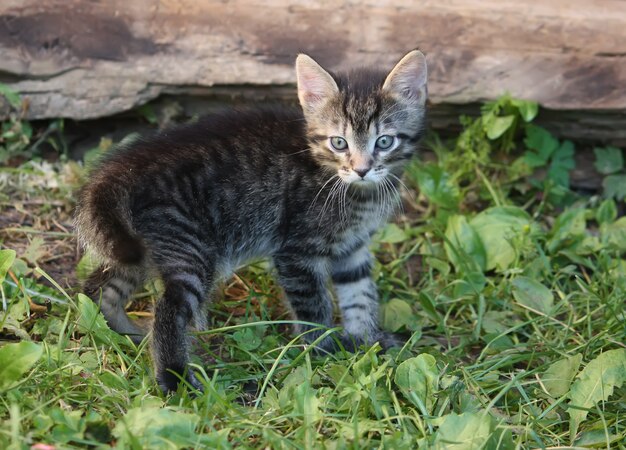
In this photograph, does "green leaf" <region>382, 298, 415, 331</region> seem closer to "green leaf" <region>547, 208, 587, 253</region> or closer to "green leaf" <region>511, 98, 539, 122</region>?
"green leaf" <region>547, 208, 587, 253</region>

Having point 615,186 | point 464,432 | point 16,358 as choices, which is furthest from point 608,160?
point 16,358

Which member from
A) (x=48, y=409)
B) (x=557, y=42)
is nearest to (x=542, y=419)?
(x=48, y=409)

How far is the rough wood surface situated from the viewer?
4969 mm

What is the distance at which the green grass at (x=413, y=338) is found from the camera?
119 inches

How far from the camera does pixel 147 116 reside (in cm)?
527

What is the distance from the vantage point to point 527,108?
16.5ft

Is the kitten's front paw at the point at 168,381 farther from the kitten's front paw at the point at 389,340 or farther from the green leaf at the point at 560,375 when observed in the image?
the green leaf at the point at 560,375

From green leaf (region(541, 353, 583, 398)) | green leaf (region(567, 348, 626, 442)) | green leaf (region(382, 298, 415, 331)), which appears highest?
green leaf (region(567, 348, 626, 442))

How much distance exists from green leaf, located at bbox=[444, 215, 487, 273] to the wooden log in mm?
932

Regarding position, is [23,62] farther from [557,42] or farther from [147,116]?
[557,42]

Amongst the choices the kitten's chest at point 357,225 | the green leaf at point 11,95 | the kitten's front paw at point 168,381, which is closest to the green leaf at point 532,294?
the kitten's chest at point 357,225

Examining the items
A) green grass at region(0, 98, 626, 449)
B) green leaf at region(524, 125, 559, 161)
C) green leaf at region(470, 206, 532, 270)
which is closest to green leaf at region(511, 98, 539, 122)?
green grass at region(0, 98, 626, 449)

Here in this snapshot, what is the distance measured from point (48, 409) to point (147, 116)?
262 cm

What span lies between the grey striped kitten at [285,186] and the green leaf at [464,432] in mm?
1070
